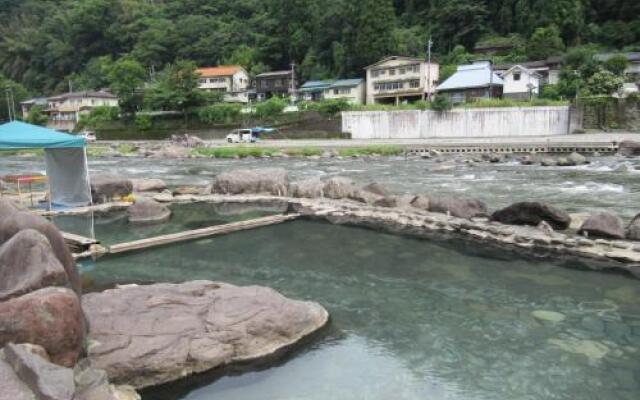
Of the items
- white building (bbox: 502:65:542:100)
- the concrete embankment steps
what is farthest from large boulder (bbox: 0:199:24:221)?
white building (bbox: 502:65:542:100)

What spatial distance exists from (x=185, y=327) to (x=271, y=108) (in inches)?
1998

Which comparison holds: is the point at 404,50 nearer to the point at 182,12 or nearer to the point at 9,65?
the point at 182,12

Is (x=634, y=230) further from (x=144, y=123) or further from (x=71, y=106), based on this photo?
(x=71, y=106)

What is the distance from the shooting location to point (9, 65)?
343 feet

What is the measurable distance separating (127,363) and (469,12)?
68145 millimetres

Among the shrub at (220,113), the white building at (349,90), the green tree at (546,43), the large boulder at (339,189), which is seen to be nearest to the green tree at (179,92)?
the shrub at (220,113)

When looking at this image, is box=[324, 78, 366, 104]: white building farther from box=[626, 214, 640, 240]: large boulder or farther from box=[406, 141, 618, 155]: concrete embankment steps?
box=[626, 214, 640, 240]: large boulder

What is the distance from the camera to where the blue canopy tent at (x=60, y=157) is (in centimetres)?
1370

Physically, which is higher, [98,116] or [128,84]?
[128,84]

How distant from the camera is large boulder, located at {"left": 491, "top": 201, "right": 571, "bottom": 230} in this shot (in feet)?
43.4

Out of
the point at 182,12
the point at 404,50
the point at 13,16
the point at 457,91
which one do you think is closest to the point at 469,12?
the point at 404,50

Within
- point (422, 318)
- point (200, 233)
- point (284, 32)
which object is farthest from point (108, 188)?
point (284, 32)

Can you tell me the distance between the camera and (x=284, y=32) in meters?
73.5

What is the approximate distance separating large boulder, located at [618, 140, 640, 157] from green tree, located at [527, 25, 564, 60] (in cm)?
2630
